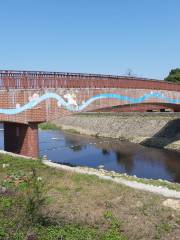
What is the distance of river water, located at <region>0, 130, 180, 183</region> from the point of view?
30827 mm

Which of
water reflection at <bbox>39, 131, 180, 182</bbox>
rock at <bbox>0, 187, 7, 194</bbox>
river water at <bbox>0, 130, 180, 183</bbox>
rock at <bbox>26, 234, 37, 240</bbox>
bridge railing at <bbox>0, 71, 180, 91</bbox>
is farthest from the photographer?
water reflection at <bbox>39, 131, 180, 182</bbox>

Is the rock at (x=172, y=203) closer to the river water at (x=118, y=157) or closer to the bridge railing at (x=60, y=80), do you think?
the bridge railing at (x=60, y=80)

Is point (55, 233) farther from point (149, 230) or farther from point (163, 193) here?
point (163, 193)

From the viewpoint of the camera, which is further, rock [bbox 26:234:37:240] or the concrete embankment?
the concrete embankment

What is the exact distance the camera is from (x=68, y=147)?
147 ft

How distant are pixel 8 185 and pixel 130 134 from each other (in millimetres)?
35753

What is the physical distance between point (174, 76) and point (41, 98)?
65.7 metres

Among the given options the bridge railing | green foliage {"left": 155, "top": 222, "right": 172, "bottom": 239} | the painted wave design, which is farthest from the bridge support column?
green foliage {"left": 155, "top": 222, "right": 172, "bottom": 239}

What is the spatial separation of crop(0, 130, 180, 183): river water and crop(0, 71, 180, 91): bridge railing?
258 inches

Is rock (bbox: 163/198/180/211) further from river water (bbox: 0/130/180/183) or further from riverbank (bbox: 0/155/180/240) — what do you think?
river water (bbox: 0/130/180/183)

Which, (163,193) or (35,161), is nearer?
(163,193)

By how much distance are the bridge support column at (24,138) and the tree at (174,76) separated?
6429cm

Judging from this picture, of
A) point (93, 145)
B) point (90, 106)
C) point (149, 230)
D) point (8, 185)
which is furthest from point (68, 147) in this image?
point (149, 230)

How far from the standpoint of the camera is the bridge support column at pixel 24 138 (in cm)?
2467
